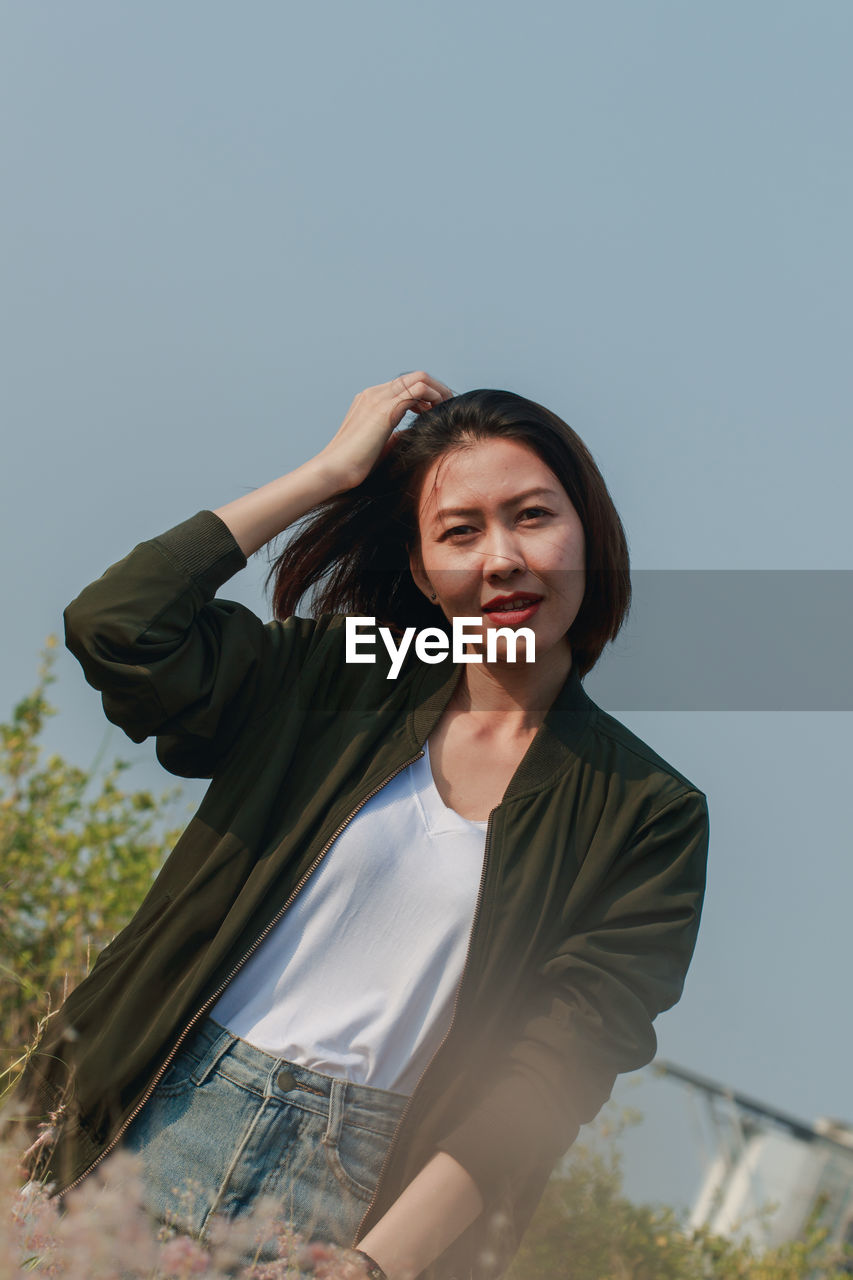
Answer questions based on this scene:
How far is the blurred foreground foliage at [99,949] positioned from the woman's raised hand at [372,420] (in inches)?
78.1

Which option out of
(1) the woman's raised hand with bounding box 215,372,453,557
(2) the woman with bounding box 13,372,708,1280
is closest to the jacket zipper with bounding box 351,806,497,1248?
(2) the woman with bounding box 13,372,708,1280

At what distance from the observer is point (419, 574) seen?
3.07 m

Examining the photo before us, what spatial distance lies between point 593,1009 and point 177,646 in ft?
3.92

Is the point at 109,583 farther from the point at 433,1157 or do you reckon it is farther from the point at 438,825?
the point at 433,1157

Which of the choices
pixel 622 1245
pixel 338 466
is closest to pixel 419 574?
pixel 338 466

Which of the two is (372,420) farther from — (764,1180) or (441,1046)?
(764,1180)

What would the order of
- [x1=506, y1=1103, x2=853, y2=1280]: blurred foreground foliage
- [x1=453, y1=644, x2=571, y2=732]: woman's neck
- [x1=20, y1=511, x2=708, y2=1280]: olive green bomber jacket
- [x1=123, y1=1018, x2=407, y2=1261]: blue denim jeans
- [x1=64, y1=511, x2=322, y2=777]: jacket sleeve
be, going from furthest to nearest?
1. [x1=506, y1=1103, x2=853, y2=1280]: blurred foreground foliage
2. [x1=453, y1=644, x2=571, y2=732]: woman's neck
3. [x1=64, y1=511, x2=322, y2=777]: jacket sleeve
4. [x1=20, y1=511, x2=708, y2=1280]: olive green bomber jacket
5. [x1=123, y1=1018, x2=407, y2=1261]: blue denim jeans

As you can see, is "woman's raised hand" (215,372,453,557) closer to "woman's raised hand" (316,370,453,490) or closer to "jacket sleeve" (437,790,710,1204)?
"woman's raised hand" (316,370,453,490)

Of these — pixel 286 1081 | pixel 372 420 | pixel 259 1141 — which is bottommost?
pixel 259 1141

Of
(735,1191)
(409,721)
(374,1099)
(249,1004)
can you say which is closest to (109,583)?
(409,721)

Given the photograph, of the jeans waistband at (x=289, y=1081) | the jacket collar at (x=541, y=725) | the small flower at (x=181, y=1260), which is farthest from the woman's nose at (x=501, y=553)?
the small flower at (x=181, y=1260)

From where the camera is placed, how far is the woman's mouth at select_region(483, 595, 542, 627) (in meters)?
2.67

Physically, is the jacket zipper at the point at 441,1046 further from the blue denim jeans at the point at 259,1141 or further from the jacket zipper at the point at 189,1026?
the jacket zipper at the point at 189,1026

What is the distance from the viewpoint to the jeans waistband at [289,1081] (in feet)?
7.34
